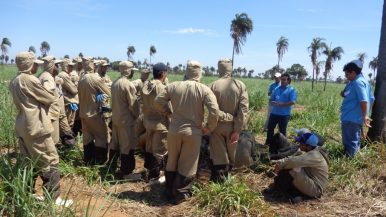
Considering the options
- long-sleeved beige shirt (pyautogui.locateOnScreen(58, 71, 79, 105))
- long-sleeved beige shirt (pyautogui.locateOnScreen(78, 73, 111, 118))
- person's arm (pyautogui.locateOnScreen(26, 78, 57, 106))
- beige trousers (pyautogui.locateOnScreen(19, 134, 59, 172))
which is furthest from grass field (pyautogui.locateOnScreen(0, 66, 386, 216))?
long-sleeved beige shirt (pyautogui.locateOnScreen(58, 71, 79, 105))

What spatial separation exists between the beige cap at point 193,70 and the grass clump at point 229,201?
140 cm

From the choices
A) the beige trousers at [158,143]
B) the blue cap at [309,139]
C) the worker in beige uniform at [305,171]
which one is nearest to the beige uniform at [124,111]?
the beige trousers at [158,143]

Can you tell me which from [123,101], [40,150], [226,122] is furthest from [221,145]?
[40,150]

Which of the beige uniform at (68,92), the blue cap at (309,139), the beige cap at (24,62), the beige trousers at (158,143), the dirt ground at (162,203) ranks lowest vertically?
the dirt ground at (162,203)

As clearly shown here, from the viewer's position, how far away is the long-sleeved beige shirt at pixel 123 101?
5.73 meters

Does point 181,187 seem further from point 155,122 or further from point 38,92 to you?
point 38,92

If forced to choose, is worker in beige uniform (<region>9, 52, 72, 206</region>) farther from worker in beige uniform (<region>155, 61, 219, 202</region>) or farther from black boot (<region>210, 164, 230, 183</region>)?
black boot (<region>210, 164, 230, 183</region>)

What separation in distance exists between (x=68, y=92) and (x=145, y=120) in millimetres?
2532

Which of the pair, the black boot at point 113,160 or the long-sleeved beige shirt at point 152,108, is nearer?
the long-sleeved beige shirt at point 152,108

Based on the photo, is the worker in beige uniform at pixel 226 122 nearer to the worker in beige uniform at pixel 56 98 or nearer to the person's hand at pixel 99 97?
the person's hand at pixel 99 97

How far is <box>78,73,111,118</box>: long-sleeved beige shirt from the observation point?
241 inches

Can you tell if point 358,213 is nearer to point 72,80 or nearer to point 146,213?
point 146,213

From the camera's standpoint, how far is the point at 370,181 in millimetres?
5562

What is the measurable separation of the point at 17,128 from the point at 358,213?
4.20 meters
